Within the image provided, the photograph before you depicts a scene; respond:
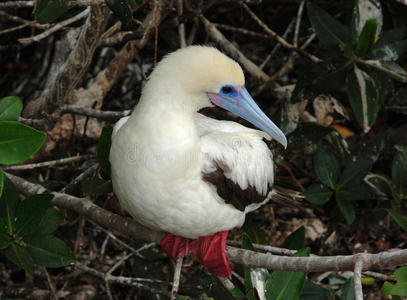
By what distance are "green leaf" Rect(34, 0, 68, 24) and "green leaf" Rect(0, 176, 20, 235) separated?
0.87m

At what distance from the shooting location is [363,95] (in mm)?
3637

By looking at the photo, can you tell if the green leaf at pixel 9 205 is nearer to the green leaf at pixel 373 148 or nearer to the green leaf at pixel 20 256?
the green leaf at pixel 20 256

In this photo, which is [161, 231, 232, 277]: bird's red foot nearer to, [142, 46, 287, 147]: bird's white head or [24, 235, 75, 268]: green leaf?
[24, 235, 75, 268]: green leaf

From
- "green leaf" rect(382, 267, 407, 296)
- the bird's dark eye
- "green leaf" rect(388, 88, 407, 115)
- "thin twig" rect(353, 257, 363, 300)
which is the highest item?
the bird's dark eye

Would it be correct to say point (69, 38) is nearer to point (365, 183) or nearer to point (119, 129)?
point (119, 129)

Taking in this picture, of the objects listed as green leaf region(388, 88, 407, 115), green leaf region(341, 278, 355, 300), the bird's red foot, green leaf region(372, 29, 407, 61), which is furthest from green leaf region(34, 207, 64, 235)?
green leaf region(388, 88, 407, 115)

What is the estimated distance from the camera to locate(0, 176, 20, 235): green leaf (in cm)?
279

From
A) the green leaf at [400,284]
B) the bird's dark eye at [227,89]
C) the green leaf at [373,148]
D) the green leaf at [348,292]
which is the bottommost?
the green leaf at [348,292]

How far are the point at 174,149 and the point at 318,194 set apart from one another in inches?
58.8

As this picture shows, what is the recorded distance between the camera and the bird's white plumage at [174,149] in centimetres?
248

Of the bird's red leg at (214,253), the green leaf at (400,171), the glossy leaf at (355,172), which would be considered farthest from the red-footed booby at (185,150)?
the green leaf at (400,171)

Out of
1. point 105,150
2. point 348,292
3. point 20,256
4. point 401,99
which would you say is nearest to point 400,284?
point 348,292

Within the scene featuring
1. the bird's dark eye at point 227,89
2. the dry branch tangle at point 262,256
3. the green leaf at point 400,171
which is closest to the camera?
the dry branch tangle at point 262,256

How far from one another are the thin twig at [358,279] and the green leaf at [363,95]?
1.87 m
